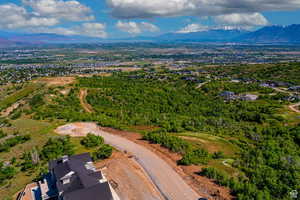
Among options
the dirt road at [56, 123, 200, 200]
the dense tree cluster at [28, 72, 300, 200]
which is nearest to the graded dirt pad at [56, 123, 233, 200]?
the dirt road at [56, 123, 200, 200]

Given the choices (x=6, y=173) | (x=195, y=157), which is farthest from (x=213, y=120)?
(x=6, y=173)

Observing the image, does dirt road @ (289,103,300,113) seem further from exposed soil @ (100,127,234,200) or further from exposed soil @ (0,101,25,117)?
exposed soil @ (0,101,25,117)

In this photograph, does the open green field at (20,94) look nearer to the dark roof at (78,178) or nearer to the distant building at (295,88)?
the dark roof at (78,178)

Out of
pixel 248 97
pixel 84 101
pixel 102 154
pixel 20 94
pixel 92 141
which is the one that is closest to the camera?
pixel 102 154

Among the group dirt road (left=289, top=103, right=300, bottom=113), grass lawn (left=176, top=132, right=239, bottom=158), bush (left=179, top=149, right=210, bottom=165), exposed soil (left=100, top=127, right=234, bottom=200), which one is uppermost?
bush (left=179, top=149, right=210, bottom=165)

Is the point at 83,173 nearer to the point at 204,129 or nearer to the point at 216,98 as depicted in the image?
the point at 204,129

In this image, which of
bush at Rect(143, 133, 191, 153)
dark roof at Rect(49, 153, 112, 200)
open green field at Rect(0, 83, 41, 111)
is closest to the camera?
dark roof at Rect(49, 153, 112, 200)

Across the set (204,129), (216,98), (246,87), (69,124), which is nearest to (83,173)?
(69,124)

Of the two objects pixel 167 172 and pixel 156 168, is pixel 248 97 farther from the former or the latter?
pixel 167 172
